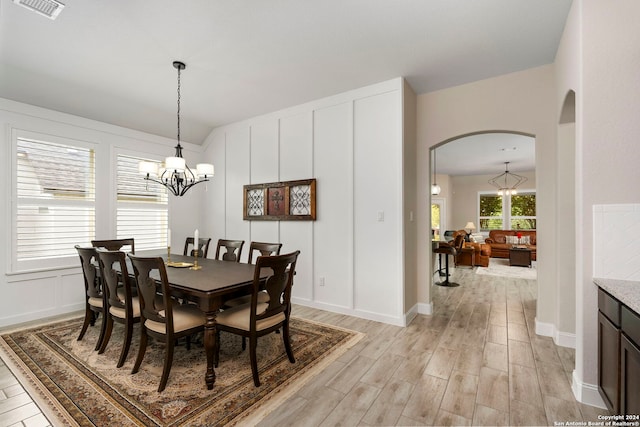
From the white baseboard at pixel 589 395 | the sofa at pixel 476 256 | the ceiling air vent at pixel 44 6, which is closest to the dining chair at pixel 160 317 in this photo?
the ceiling air vent at pixel 44 6

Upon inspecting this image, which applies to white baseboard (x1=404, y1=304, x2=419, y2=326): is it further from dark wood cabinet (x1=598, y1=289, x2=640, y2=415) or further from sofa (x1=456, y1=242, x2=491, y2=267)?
sofa (x1=456, y1=242, x2=491, y2=267)

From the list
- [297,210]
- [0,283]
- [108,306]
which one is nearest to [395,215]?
[297,210]

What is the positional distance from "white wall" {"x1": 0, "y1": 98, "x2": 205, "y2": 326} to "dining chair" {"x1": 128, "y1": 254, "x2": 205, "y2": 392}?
99.0 inches

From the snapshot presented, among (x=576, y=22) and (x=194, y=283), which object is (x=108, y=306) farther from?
(x=576, y=22)

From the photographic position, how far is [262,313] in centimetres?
237

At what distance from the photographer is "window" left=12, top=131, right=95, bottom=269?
12.1 ft

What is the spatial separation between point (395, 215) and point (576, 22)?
7.30 feet

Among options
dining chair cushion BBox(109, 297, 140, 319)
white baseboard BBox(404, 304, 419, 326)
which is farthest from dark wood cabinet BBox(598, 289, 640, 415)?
dining chair cushion BBox(109, 297, 140, 319)

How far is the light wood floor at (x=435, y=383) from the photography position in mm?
1891

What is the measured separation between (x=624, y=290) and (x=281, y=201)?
12.2 ft

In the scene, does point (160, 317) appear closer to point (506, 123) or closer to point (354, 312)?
point (354, 312)

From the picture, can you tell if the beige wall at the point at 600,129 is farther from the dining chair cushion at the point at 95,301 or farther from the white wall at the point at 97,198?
the white wall at the point at 97,198

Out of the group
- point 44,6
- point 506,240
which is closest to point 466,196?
point 506,240

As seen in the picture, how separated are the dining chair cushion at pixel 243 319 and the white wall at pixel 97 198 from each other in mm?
3060
